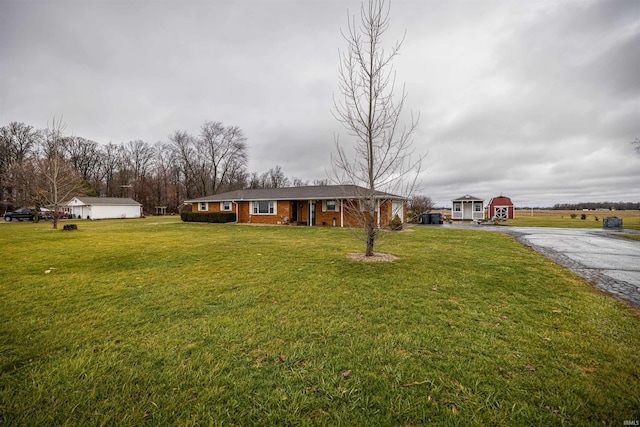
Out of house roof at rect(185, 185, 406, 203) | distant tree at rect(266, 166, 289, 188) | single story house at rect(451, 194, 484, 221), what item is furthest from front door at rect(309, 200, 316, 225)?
distant tree at rect(266, 166, 289, 188)

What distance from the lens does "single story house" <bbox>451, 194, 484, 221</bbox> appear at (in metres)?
30.6

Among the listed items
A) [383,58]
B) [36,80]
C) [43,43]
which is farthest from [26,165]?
[383,58]

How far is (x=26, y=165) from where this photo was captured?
32.9 m

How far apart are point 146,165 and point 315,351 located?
2439 inches

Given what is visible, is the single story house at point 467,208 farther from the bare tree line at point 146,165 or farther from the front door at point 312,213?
the bare tree line at point 146,165

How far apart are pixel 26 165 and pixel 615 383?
173 ft

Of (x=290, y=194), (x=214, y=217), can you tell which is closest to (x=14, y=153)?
(x=214, y=217)

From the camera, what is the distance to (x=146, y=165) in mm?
51531

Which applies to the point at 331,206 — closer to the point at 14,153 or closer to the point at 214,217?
the point at 214,217

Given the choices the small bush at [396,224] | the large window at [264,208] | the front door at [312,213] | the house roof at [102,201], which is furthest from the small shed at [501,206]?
the house roof at [102,201]

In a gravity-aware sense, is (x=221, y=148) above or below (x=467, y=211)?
above

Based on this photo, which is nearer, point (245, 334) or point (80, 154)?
point (245, 334)

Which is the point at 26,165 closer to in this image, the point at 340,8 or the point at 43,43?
the point at 43,43

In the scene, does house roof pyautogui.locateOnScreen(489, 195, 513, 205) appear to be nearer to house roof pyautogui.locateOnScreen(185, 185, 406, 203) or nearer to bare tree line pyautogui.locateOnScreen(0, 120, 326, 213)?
house roof pyautogui.locateOnScreen(185, 185, 406, 203)
